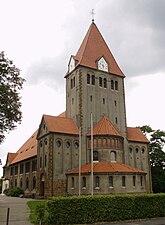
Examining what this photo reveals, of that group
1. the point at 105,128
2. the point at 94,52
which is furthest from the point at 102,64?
the point at 105,128

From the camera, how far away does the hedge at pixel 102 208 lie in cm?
1881

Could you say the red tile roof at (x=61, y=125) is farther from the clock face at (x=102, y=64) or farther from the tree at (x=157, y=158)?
the tree at (x=157, y=158)

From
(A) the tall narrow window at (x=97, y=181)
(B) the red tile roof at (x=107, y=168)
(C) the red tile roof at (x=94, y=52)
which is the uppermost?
(C) the red tile roof at (x=94, y=52)

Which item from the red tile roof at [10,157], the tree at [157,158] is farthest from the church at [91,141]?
the red tile roof at [10,157]

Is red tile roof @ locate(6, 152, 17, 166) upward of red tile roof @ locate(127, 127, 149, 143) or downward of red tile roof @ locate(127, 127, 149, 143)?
downward

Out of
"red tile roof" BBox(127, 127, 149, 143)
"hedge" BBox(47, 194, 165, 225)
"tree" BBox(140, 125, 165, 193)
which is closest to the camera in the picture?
"hedge" BBox(47, 194, 165, 225)

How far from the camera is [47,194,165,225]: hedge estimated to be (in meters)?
18.8

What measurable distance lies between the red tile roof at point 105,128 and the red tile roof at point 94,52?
32.7 feet

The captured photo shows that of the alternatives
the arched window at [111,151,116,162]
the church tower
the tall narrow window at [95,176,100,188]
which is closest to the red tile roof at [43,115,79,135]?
the church tower

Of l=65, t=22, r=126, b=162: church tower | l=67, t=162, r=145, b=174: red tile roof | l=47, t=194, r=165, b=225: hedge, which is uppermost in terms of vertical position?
l=65, t=22, r=126, b=162: church tower

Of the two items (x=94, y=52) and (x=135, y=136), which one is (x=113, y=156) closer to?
(x=135, y=136)

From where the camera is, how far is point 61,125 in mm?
44031

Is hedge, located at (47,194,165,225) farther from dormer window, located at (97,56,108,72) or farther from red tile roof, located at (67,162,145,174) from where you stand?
dormer window, located at (97,56,108,72)

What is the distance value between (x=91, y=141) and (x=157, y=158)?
26.1 m
